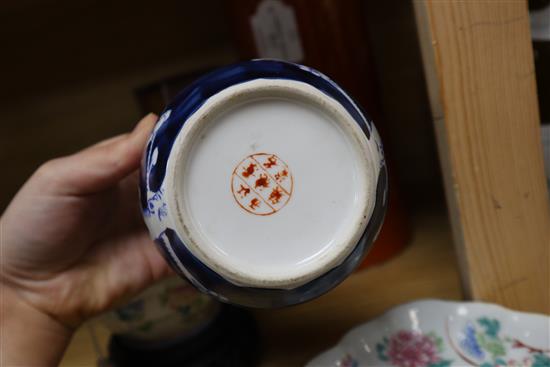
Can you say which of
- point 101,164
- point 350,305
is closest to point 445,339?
point 350,305

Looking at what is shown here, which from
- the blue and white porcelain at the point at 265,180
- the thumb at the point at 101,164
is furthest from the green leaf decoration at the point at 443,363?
the thumb at the point at 101,164

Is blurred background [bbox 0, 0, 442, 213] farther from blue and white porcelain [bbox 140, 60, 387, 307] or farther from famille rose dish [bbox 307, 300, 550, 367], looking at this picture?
blue and white porcelain [bbox 140, 60, 387, 307]

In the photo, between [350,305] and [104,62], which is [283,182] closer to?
[350,305]

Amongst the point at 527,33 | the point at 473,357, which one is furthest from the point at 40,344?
the point at 527,33

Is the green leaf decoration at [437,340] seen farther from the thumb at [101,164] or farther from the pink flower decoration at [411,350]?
the thumb at [101,164]

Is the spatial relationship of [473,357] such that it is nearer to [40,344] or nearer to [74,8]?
[40,344]
